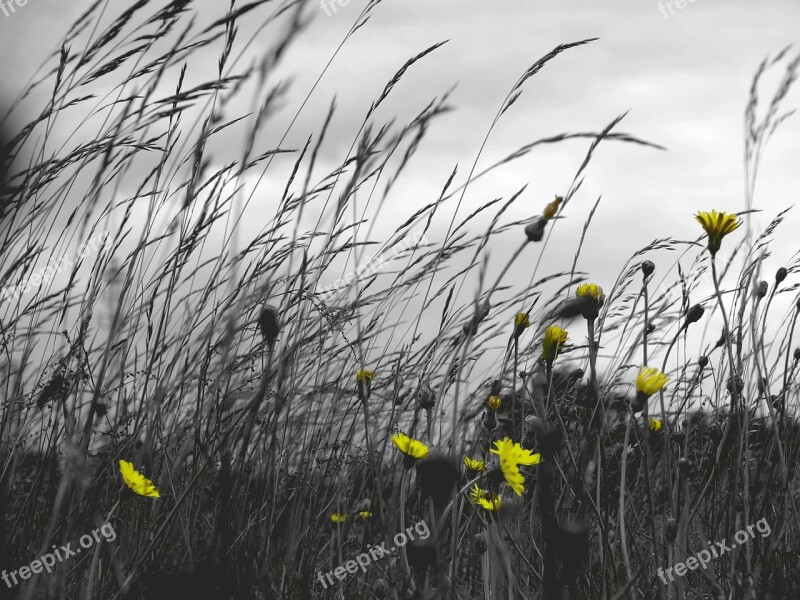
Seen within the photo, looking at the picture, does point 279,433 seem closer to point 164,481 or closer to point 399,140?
point 164,481

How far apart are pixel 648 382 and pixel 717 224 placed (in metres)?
0.66

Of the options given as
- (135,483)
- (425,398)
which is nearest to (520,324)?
(425,398)

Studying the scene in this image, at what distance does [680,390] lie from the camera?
2234 mm

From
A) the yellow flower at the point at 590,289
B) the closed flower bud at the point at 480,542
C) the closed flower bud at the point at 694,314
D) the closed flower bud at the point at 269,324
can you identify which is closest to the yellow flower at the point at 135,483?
the closed flower bud at the point at 269,324

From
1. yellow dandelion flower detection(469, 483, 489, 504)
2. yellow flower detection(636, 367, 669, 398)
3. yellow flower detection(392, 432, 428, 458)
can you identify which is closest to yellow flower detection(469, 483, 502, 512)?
yellow dandelion flower detection(469, 483, 489, 504)

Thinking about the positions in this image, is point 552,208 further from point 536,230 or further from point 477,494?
point 477,494

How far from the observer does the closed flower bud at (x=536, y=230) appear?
1.19 meters

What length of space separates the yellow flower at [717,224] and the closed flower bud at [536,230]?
608 mm

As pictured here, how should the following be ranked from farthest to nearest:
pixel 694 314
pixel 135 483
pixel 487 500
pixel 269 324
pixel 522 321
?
pixel 694 314, pixel 522 321, pixel 487 500, pixel 135 483, pixel 269 324

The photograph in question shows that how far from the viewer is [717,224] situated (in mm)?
1652

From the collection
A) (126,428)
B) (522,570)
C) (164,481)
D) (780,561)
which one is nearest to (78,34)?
(126,428)

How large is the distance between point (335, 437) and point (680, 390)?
1092mm

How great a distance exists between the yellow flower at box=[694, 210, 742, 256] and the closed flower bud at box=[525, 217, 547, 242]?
61 centimetres

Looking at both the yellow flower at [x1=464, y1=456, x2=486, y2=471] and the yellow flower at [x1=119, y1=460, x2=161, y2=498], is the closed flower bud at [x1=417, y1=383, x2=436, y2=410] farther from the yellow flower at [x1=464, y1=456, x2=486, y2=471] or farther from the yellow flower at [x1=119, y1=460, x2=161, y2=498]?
the yellow flower at [x1=119, y1=460, x2=161, y2=498]
